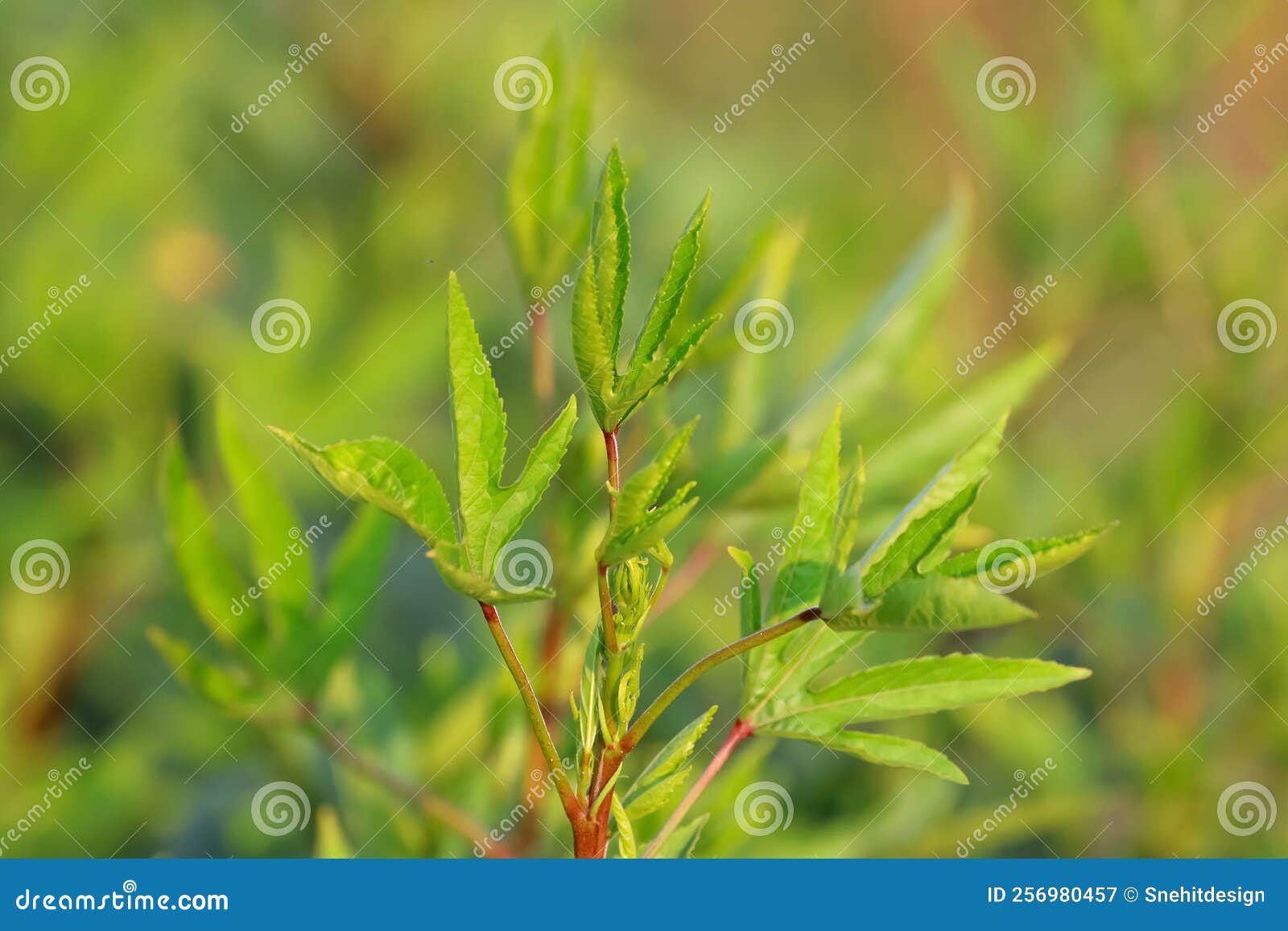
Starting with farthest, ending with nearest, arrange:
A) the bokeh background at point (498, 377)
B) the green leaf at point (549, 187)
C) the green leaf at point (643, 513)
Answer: the bokeh background at point (498, 377)
the green leaf at point (549, 187)
the green leaf at point (643, 513)

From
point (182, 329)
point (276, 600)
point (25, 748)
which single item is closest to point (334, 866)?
point (276, 600)

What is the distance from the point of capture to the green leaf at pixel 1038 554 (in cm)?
25

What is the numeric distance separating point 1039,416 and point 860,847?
0.41 metres

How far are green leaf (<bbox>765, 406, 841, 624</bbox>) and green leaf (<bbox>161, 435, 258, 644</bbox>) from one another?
237 millimetres

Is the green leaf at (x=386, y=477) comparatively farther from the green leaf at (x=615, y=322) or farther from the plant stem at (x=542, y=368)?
the plant stem at (x=542, y=368)

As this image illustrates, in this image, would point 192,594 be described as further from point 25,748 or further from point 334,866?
point 25,748

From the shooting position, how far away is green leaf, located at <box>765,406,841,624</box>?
291mm

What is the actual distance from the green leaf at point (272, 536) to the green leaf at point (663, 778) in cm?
22

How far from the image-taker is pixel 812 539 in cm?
30

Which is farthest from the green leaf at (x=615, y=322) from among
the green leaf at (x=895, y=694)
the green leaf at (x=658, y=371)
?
the green leaf at (x=895, y=694)

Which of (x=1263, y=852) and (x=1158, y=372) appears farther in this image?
(x=1158, y=372)

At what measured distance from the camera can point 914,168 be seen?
1.21m

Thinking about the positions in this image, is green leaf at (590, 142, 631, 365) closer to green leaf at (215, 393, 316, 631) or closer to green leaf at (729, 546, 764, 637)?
green leaf at (729, 546, 764, 637)

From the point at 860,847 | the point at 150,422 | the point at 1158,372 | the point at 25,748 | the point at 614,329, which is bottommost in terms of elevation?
the point at 25,748
